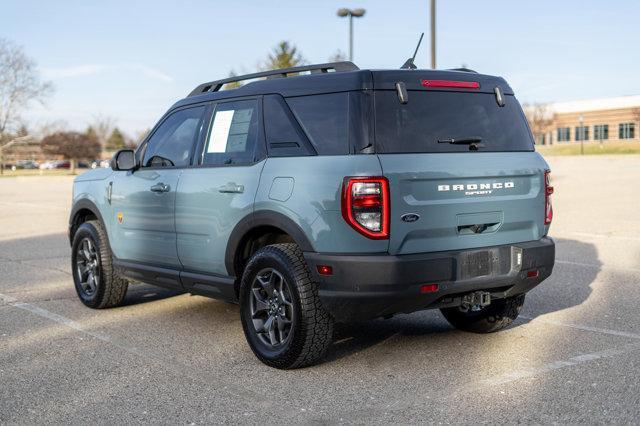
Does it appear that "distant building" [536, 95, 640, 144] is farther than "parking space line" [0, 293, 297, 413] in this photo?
Yes

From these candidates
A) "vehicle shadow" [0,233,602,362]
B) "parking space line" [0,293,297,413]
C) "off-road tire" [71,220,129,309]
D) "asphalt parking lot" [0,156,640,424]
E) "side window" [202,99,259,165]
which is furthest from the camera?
"off-road tire" [71,220,129,309]

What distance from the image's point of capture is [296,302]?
4906mm

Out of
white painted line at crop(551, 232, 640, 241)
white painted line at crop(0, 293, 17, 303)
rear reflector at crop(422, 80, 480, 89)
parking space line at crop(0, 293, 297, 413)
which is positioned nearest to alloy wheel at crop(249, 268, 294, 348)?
parking space line at crop(0, 293, 297, 413)

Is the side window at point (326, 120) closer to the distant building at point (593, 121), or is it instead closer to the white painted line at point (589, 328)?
the white painted line at point (589, 328)

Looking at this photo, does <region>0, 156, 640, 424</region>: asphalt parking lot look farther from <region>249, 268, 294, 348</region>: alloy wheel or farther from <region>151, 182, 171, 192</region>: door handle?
<region>151, 182, 171, 192</region>: door handle

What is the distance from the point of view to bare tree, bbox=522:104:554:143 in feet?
306

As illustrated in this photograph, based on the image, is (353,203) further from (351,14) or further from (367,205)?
(351,14)

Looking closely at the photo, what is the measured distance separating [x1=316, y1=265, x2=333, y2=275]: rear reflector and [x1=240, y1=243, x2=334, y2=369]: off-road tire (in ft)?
0.46

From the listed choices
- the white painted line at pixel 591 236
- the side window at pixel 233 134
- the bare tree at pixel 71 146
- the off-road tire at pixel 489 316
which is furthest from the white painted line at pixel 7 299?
the bare tree at pixel 71 146

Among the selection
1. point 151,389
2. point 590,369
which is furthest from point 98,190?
point 590,369

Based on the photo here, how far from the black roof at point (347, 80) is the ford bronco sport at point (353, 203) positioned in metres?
0.01

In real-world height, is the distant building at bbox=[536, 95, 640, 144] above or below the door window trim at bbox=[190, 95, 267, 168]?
above

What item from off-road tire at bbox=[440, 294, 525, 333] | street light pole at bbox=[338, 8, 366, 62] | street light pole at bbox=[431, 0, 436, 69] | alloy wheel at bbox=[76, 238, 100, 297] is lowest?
off-road tire at bbox=[440, 294, 525, 333]

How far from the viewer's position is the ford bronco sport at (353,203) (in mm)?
4680
